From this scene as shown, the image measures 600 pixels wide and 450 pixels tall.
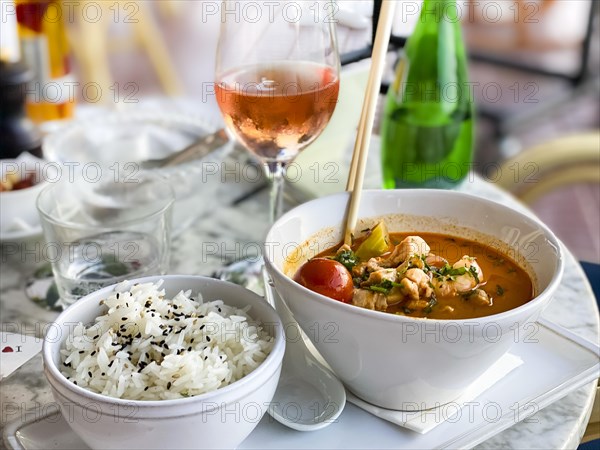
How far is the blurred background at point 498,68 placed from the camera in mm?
3607

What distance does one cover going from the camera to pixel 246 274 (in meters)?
1.31

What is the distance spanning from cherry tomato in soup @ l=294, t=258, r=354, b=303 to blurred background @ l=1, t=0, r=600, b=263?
2.03 m

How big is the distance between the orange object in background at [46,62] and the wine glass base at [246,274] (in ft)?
2.51

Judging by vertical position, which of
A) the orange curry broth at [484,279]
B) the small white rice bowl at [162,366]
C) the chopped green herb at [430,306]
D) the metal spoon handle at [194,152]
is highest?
the chopped green herb at [430,306]

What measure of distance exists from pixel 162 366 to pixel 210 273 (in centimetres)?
47

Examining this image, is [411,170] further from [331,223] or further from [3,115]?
[3,115]

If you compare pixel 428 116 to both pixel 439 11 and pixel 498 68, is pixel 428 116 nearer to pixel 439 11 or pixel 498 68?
pixel 439 11

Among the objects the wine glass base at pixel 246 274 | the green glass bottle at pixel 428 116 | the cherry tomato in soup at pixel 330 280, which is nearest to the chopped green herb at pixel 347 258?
Answer: the cherry tomato in soup at pixel 330 280

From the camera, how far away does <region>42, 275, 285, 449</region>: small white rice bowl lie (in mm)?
812

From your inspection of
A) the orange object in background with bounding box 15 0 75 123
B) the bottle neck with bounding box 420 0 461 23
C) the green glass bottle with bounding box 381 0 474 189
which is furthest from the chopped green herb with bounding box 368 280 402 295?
the orange object in background with bounding box 15 0 75 123

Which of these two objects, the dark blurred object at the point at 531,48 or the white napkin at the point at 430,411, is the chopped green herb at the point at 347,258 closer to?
the white napkin at the point at 430,411

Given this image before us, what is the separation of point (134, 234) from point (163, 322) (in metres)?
0.35

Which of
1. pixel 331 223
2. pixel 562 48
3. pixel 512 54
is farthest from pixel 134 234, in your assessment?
pixel 562 48

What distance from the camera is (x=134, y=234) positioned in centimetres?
125
